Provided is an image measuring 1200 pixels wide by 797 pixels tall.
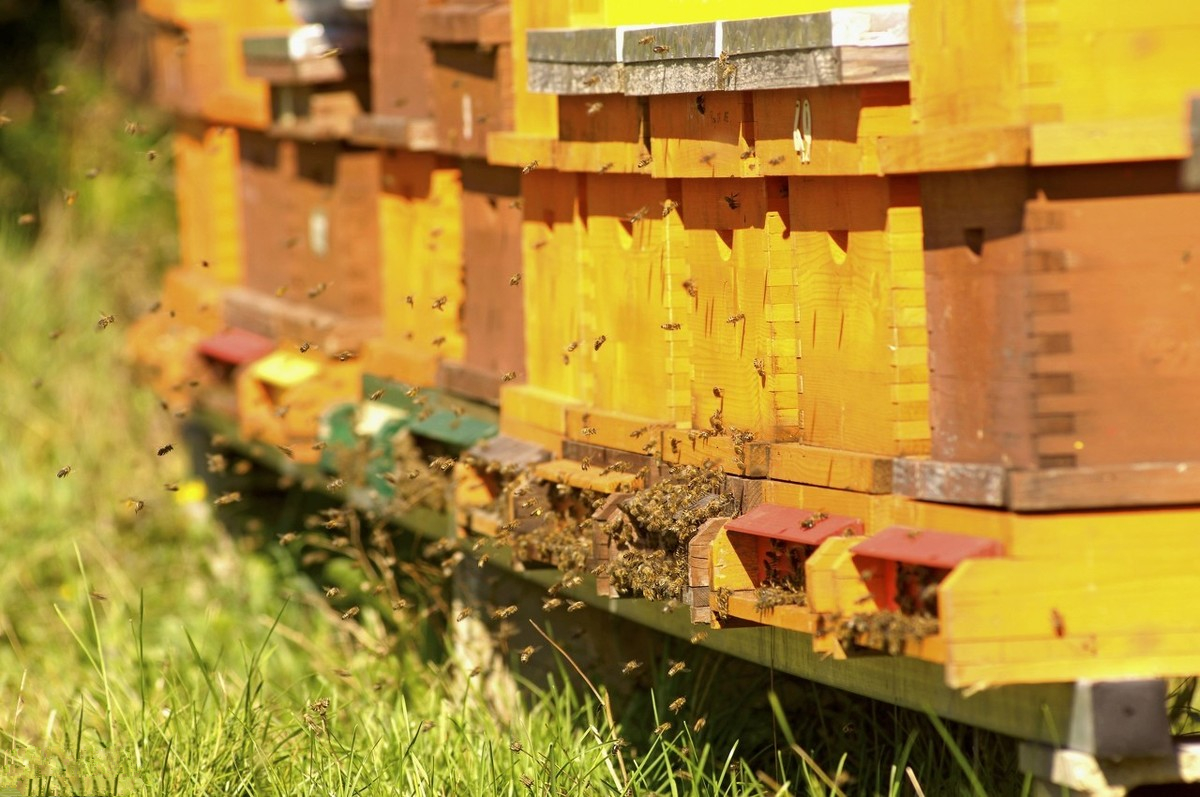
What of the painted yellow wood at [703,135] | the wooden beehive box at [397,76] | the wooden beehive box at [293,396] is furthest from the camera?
the wooden beehive box at [293,396]

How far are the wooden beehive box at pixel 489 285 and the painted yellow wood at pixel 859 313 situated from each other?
184 cm

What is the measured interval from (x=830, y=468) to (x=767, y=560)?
336 mm

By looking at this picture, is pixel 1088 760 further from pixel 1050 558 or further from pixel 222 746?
pixel 222 746

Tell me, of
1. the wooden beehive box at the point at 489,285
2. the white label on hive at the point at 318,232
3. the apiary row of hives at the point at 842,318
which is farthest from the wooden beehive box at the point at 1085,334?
the white label on hive at the point at 318,232

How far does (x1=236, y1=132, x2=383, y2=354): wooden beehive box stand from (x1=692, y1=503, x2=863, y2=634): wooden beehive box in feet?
10.8

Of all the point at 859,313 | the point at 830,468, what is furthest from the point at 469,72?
the point at 830,468

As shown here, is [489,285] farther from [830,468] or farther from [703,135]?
[830,468]

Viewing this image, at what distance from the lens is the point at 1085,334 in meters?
3.97

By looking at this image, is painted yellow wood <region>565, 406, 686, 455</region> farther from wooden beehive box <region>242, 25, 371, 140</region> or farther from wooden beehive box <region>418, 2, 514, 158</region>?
wooden beehive box <region>242, 25, 371, 140</region>

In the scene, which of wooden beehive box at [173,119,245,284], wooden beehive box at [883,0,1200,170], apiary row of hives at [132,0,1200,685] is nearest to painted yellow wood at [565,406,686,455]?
apiary row of hives at [132,0,1200,685]

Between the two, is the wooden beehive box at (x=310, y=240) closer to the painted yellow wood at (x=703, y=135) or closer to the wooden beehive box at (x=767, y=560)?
the painted yellow wood at (x=703, y=135)

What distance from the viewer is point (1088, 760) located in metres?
4.00

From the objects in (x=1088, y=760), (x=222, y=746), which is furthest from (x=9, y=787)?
(x=1088, y=760)

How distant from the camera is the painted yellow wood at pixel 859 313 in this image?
14.0 feet
